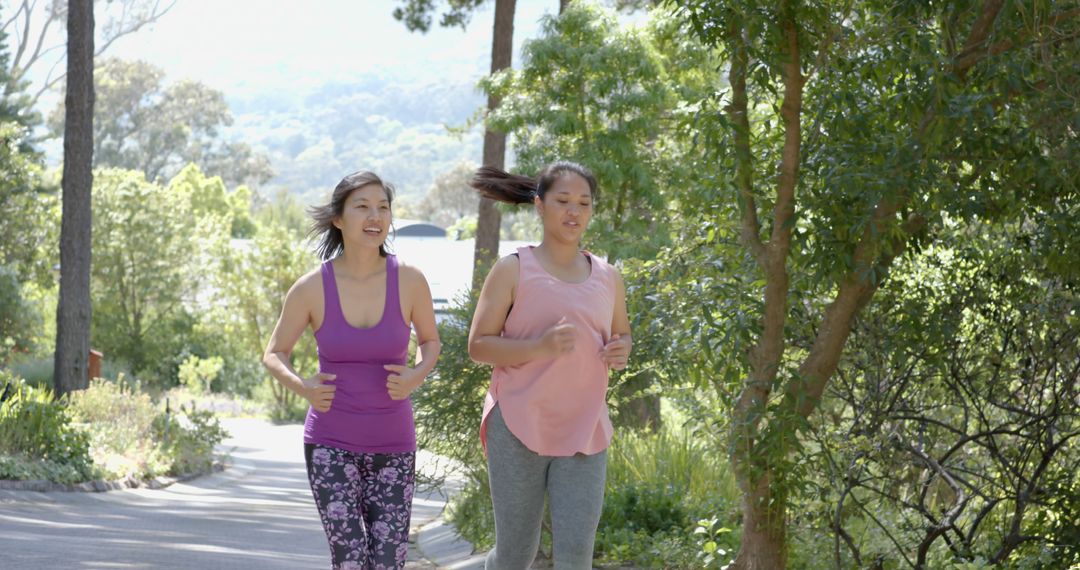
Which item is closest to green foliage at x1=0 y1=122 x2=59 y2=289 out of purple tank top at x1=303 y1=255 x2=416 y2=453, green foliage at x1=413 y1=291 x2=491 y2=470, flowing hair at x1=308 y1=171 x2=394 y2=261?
green foliage at x1=413 y1=291 x2=491 y2=470

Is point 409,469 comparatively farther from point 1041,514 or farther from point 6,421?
point 6,421

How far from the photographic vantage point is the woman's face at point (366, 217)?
16.9ft

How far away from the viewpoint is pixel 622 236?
19.1 metres

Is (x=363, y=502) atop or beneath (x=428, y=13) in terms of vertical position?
beneath

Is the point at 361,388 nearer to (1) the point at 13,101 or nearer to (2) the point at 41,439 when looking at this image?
(2) the point at 41,439

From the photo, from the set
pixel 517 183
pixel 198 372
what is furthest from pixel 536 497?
pixel 198 372

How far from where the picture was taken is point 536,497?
4.88m

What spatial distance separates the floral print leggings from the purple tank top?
0.05m

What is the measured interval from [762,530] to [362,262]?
272cm

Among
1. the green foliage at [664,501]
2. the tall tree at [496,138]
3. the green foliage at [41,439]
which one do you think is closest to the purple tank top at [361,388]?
the green foliage at [664,501]

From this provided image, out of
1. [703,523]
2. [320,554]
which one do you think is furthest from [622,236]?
[703,523]

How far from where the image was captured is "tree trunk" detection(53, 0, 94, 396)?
21531 mm

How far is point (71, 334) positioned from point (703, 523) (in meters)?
17.0

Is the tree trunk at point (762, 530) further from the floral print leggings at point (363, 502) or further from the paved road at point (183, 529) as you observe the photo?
the paved road at point (183, 529)
